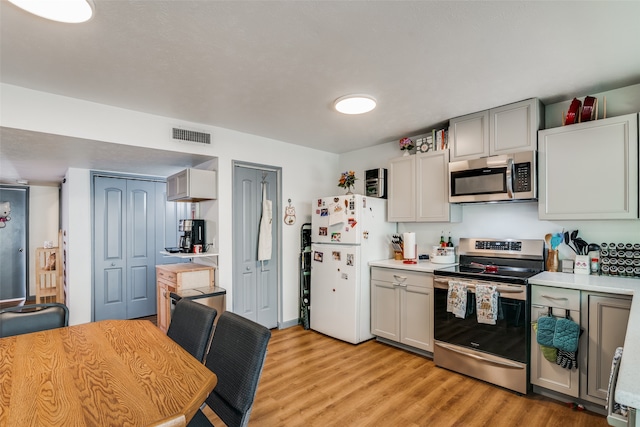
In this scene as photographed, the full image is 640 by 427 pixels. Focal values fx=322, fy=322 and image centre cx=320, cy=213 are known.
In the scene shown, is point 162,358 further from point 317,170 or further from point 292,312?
point 317,170

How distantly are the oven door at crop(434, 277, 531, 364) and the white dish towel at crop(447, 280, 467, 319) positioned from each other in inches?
1.3

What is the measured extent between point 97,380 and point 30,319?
1.26m

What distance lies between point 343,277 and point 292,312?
105cm

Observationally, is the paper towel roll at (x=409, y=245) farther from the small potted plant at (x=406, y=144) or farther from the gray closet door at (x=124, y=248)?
the gray closet door at (x=124, y=248)

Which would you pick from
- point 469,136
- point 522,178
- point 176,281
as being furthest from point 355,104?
point 176,281

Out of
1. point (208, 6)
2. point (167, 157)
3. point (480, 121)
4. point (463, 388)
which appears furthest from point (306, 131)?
point (463, 388)

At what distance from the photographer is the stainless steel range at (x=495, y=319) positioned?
2.52 meters

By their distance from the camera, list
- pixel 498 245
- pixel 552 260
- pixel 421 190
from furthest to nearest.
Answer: pixel 421 190 → pixel 498 245 → pixel 552 260

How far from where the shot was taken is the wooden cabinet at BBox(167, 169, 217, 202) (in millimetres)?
3430

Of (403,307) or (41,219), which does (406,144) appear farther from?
(41,219)

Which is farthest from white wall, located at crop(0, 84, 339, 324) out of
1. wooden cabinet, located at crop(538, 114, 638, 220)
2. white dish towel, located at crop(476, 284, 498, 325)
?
wooden cabinet, located at crop(538, 114, 638, 220)

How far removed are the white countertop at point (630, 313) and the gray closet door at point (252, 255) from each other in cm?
282

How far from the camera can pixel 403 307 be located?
11.1 feet

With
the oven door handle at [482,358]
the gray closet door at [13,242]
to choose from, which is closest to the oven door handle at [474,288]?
the oven door handle at [482,358]
